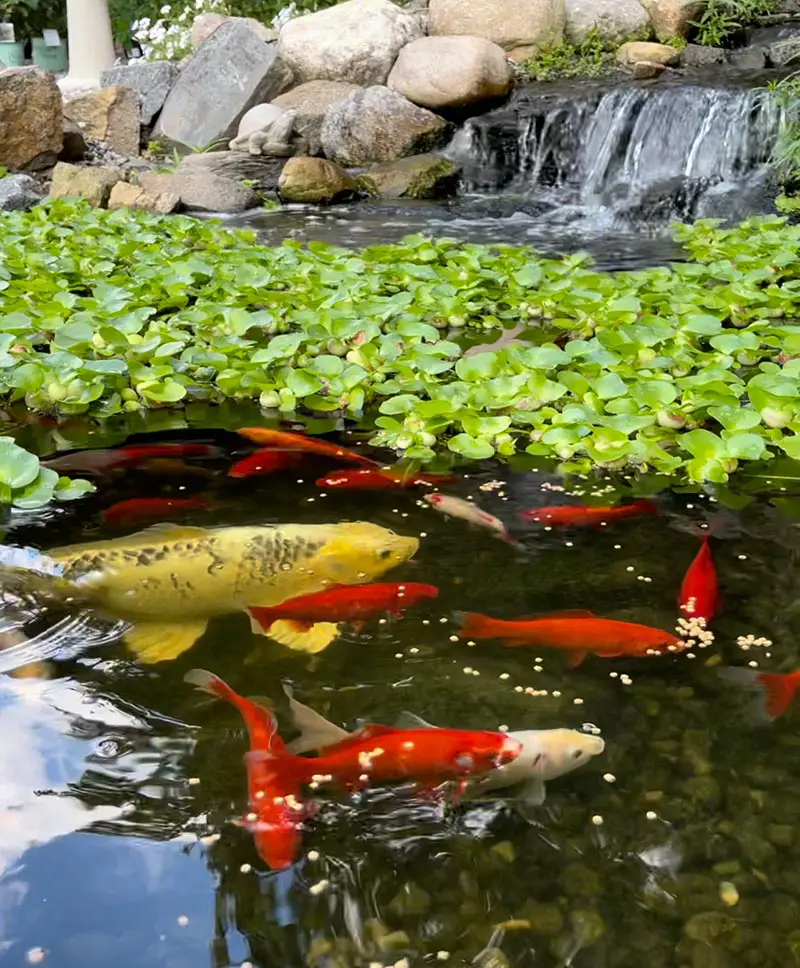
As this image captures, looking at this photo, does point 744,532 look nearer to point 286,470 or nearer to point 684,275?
point 286,470

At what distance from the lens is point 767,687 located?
198cm

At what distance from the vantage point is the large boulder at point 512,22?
1123 cm

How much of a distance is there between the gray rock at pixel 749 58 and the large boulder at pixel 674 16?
30.4 inches

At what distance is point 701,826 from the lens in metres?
1.64

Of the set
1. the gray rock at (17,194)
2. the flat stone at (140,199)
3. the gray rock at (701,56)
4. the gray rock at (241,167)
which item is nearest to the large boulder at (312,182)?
the gray rock at (241,167)

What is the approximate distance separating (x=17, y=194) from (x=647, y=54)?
682 centimetres

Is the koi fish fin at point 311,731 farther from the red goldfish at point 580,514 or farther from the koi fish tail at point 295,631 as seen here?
the red goldfish at point 580,514

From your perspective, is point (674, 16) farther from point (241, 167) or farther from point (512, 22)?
point (241, 167)

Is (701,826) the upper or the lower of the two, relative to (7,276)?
lower

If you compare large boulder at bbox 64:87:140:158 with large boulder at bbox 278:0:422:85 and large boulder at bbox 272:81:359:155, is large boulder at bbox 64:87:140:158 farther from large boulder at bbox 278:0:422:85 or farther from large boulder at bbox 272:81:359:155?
large boulder at bbox 278:0:422:85

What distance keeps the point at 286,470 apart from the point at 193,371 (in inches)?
39.1

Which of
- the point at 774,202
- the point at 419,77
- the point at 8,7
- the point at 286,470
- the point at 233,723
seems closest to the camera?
the point at 233,723

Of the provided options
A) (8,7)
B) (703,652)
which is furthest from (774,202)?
(8,7)

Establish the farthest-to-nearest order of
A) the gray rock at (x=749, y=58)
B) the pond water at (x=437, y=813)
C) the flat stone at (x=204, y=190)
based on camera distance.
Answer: the gray rock at (x=749, y=58) → the flat stone at (x=204, y=190) → the pond water at (x=437, y=813)
